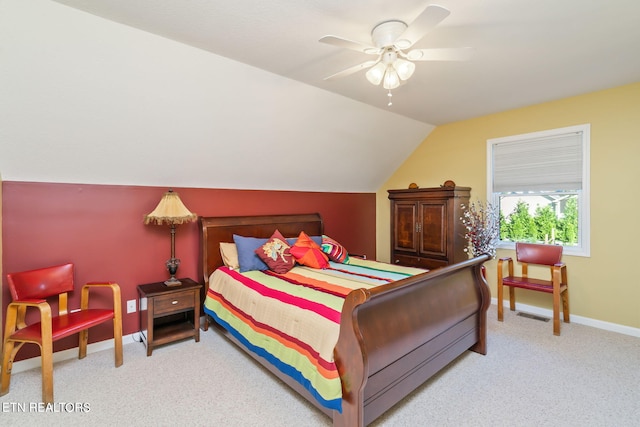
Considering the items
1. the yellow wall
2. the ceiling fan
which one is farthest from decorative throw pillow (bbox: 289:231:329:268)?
the yellow wall

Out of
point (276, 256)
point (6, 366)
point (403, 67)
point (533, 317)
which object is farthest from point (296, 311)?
point (533, 317)

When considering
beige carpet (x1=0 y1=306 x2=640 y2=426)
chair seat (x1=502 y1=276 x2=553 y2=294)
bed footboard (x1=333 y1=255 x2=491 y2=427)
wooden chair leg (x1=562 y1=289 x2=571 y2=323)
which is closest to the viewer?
bed footboard (x1=333 y1=255 x2=491 y2=427)

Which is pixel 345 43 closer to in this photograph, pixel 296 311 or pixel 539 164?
pixel 296 311

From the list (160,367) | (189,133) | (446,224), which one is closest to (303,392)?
(160,367)

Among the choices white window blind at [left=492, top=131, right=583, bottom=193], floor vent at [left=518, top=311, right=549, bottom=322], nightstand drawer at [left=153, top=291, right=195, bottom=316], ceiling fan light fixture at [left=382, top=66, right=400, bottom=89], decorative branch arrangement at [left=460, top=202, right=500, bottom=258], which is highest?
ceiling fan light fixture at [left=382, top=66, right=400, bottom=89]

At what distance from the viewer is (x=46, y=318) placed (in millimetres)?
2146

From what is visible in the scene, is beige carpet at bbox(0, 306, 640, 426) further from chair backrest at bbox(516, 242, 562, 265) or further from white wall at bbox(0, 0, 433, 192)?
white wall at bbox(0, 0, 433, 192)

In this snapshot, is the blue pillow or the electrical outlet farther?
the blue pillow

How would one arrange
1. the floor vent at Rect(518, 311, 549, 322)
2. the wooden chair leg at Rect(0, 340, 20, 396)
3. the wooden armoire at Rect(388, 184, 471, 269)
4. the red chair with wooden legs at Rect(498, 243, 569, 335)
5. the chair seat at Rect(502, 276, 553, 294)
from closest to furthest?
the wooden chair leg at Rect(0, 340, 20, 396), the red chair with wooden legs at Rect(498, 243, 569, 335), the chair seat at Rect(502, 276, 553, 294), the floor vent at Rect(518, 311, 549, 322), the wooden armoire at Rect(388, 184, 471, 269)

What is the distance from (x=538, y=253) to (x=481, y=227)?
664mm

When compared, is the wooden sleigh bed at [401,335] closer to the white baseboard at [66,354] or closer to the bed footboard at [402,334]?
the bed footboard at [402,334]

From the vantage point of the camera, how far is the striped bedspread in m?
1.89

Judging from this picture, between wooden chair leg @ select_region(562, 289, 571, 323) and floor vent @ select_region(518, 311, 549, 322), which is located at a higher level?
wooden chair leg @ select_region(562, 289, 571, 323)

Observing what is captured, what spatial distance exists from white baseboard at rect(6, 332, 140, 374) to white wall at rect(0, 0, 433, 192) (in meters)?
1.50
